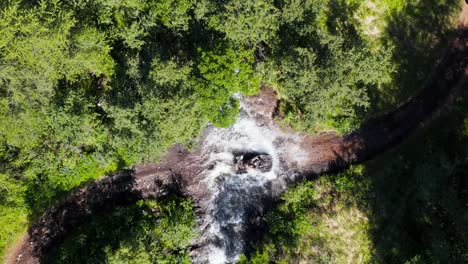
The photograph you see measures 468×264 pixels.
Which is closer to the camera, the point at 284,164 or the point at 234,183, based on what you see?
the point at 234,183

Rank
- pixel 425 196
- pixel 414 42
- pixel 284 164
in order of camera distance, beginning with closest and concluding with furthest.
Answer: pixel 425 196, pixel 414 42, pixel 284 164

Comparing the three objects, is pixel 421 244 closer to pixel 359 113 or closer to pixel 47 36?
pixel 359 113

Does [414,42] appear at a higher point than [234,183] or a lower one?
higher

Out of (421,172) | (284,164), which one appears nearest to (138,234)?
(284,164)

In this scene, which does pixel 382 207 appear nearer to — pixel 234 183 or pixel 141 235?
pixel 234 183

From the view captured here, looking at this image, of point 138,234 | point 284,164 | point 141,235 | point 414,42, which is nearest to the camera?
point 138,234

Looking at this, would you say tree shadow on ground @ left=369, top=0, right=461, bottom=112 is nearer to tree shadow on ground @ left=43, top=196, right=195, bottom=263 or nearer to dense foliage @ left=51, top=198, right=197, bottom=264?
dense foliage @ left=51, top=198, right=197, bottom=264

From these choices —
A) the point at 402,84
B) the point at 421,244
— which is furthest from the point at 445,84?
the point at 421,244

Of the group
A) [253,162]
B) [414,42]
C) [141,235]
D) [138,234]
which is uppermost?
[414,42]
